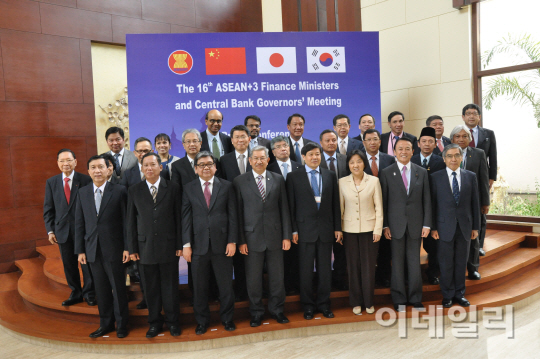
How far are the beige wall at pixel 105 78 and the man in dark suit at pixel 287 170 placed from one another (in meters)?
3.84

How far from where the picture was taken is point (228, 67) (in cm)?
497

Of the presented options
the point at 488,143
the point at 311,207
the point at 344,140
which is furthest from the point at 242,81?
the point at 488,143

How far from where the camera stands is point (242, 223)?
11.2ft

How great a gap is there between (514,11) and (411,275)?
14.8 ft

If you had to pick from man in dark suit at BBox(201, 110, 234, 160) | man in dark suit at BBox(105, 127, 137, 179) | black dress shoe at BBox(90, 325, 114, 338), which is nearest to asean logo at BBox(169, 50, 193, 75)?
man in dark suit at BBox(201, 110, 234, 160)

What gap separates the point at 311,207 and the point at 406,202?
835 mm

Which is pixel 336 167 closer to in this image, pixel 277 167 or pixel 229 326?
pixel 277 167

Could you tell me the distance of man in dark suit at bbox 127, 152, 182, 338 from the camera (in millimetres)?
3230

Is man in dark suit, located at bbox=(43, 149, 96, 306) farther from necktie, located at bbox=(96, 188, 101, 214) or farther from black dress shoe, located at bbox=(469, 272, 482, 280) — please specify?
black dress shoe, located at bbox=(469, 272, 482, 280)

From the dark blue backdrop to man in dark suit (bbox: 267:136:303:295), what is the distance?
54.0 inches

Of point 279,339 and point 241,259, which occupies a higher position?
point 241,259

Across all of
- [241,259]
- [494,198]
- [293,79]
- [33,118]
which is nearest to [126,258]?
[241,259]

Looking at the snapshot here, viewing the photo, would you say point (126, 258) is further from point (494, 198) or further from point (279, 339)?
point (494, 198)

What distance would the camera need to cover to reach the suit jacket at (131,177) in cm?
376
